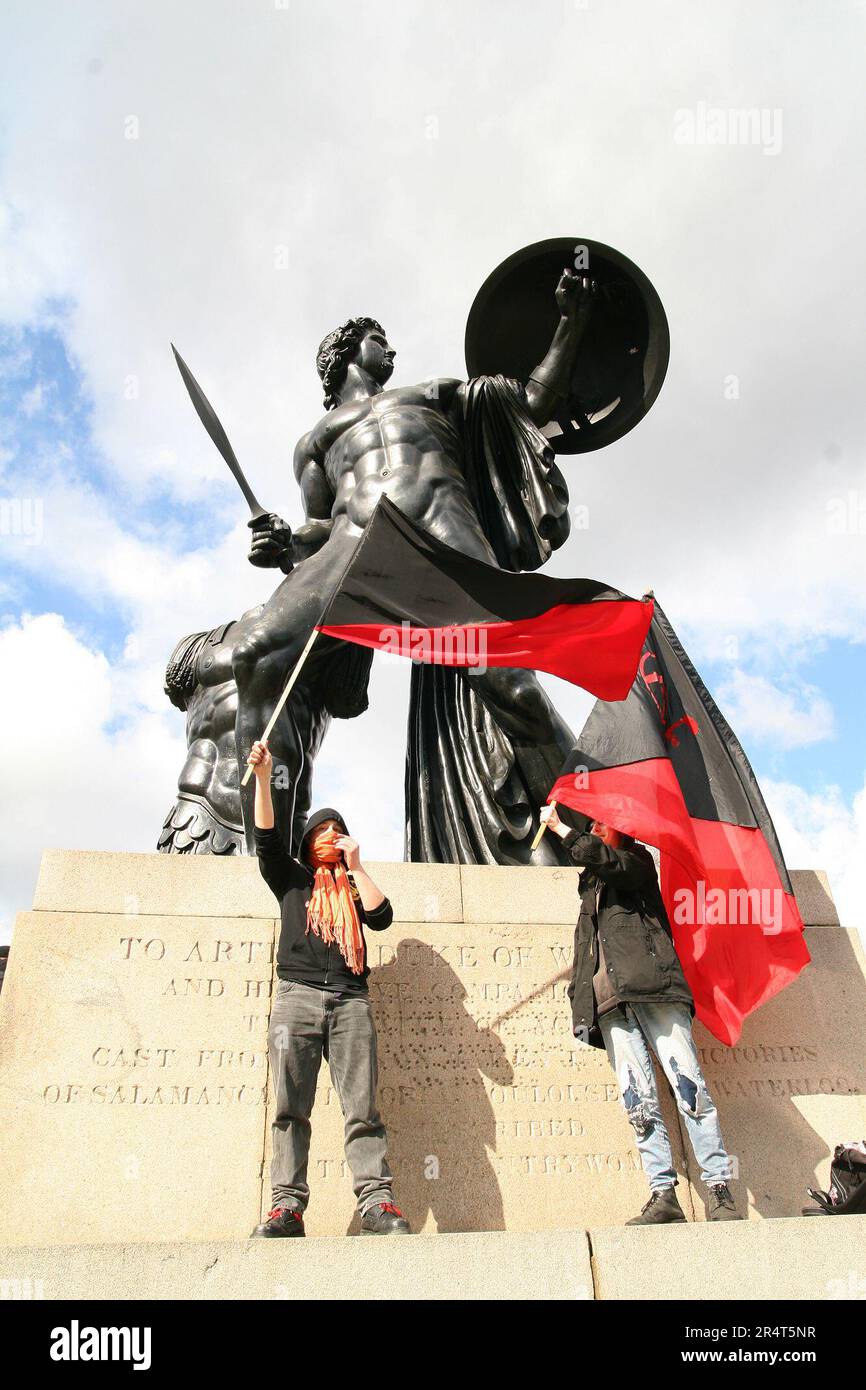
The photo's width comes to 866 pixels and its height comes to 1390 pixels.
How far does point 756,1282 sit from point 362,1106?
168 cm

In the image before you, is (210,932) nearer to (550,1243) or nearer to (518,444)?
(550,1243)

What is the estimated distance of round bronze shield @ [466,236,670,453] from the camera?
31.3 feet

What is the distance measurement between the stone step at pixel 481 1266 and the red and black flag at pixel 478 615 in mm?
3169

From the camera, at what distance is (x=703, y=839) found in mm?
6281

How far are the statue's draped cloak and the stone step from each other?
13.7 ft

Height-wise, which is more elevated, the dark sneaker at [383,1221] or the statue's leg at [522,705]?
the statue's leg at [522,705]

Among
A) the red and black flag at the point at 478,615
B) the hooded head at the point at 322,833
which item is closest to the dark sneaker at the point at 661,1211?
the hooded head at the point at 322,833

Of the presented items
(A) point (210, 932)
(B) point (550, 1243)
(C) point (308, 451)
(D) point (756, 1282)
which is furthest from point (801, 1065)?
(C) point (308, 451)

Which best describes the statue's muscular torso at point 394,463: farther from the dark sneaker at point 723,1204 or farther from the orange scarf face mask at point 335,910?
the dark sneaker at point 723,1204

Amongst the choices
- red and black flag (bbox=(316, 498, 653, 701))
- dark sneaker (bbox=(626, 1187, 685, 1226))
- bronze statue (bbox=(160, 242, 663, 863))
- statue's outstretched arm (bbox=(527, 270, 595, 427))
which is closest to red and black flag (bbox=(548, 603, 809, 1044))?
red and black flag (bbox=(316, 498, 653, 701))

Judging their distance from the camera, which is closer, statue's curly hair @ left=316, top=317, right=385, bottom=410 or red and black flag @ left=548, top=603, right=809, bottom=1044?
red and black flag @ left=548, top=603, right=809, bottom=1044

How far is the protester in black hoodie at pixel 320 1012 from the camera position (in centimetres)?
442

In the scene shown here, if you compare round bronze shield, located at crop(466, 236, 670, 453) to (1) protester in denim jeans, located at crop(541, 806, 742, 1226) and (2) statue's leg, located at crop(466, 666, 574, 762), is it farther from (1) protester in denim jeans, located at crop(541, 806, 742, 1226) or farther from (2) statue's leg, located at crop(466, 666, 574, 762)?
(1) protester in denim jeans, located at crop(541, 806, 742, 1226)

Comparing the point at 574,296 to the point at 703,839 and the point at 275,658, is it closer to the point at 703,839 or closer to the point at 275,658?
the point at 275,658
